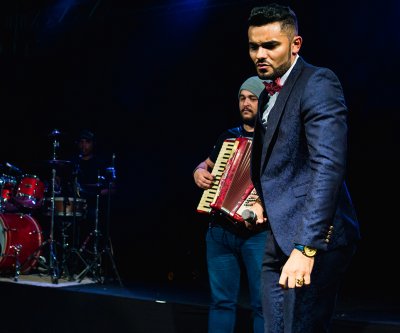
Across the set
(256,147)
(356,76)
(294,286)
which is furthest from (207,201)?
(356,76)

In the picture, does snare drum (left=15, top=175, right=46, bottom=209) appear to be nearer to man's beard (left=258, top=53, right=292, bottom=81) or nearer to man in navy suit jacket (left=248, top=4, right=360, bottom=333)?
man in navy suit jacket (left=248, top=4, right=360, bottom=333)

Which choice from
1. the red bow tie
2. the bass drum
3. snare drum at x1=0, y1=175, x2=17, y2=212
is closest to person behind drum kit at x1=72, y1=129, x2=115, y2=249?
the bass drum

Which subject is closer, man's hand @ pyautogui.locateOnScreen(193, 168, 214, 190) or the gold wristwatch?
the gold wristwatch

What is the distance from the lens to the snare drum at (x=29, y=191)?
7727 millimetres

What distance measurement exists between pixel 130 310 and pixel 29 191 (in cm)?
294

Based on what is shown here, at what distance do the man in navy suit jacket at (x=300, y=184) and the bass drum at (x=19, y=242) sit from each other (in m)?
5.92

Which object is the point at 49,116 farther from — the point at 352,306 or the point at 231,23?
the point at 352,306

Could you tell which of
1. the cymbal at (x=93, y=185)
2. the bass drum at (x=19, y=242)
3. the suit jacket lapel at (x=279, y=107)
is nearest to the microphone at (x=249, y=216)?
the suit jacket lapel at (x=279, y=107)

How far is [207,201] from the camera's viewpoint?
12.2ft

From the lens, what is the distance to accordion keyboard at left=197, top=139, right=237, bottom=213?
3697 mm

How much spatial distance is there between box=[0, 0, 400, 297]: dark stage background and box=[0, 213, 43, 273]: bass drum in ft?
3.09

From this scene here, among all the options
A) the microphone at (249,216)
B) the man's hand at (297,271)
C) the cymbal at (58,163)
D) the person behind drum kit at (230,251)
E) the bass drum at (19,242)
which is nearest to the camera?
the man's hand at (297,271)

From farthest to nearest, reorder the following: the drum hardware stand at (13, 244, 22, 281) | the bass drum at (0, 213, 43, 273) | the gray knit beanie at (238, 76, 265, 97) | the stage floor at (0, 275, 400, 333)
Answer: the bass drum at (0, 213, 43, 273)
the drum hardware stand at (13, 244, 22, 281)
the stage floor at (0, 275, 400, 333)
the gray knit beanie at (238, 76, 265, 97)

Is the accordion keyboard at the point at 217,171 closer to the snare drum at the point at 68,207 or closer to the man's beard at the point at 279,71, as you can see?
the man's beard at the point at 279,71
